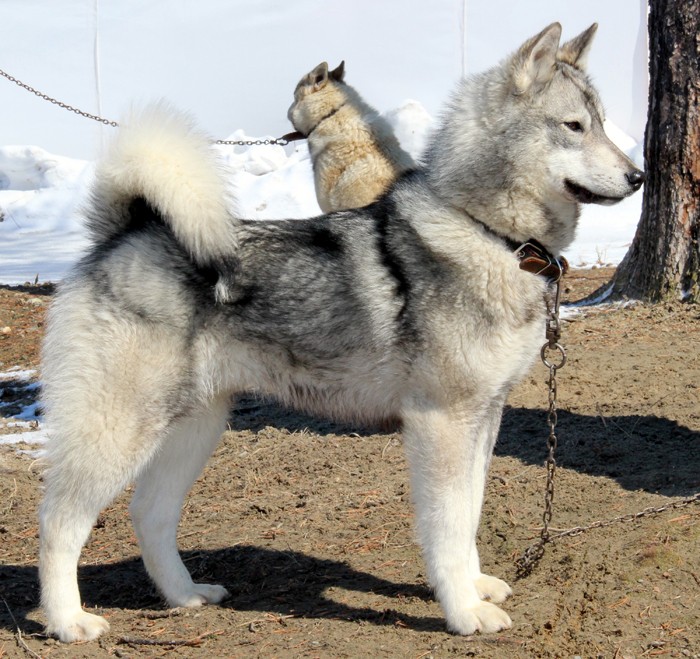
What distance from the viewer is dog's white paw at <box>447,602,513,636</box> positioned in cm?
291

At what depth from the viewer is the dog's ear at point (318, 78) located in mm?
6914

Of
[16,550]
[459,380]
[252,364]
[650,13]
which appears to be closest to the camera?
[459,380]

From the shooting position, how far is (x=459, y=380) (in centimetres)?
289

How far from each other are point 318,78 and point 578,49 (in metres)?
3.99

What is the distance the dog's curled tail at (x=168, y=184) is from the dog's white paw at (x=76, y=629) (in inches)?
50.1

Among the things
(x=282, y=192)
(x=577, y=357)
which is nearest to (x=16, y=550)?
(x=577, y=357)

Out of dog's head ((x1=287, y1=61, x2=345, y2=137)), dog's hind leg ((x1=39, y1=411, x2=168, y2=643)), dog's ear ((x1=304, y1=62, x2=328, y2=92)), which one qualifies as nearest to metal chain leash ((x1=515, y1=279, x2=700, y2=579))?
dog's hind leg ((x1=39, y1=411, x2=168, y2=643))

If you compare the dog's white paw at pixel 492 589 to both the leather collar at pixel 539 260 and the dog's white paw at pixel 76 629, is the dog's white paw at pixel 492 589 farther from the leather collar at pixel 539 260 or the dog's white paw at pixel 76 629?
the dog's white paw at pixel 76 629

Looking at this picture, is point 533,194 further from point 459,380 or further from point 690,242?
point 690,242

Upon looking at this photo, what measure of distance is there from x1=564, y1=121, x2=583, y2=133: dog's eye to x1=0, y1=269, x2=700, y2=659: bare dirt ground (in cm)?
152

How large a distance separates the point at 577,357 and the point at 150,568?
322 centimetres

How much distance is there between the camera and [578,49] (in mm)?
3234

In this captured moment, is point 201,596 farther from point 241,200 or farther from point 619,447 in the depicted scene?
point 241,200

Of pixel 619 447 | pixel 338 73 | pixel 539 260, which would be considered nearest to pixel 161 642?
pixel 539 260
